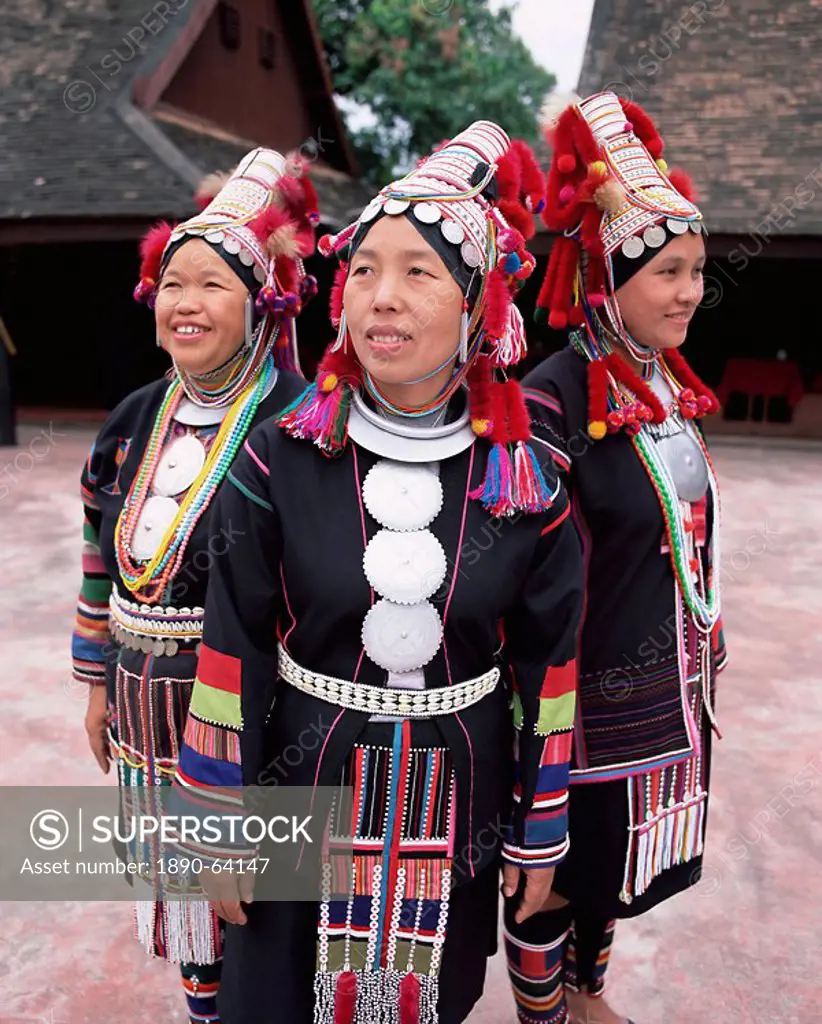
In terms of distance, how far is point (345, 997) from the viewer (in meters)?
1.74

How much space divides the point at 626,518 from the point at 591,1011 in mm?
1414

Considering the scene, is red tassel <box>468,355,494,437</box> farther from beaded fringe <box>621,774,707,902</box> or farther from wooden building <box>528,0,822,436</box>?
wooden building <box>528,0,822,436</box>

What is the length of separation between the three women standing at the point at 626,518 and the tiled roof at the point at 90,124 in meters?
9.10

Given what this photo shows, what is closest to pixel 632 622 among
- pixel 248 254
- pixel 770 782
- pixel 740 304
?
pixel 248 254

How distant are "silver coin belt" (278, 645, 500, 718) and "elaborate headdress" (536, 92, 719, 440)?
2.39 feet

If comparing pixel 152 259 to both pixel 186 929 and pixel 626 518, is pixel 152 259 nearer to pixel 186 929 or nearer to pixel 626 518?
pixel 626 518

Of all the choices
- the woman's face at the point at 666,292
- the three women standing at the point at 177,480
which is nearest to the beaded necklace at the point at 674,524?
the woman's face at the point at 666,292

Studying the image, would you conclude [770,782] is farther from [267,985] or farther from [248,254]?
[248,254]

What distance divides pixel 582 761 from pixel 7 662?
3819 millimetres

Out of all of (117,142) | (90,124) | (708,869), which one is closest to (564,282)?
(708,869)

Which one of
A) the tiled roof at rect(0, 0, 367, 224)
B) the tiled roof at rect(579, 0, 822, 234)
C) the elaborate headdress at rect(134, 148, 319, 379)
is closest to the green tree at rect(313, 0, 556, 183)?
the tiled roof at rect(579, 0, 822, 234)

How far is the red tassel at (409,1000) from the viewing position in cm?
175

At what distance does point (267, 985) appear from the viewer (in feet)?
5.68

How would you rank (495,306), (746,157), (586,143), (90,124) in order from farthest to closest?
(746,157) < (90,124) < (586,143) < (495,306)
